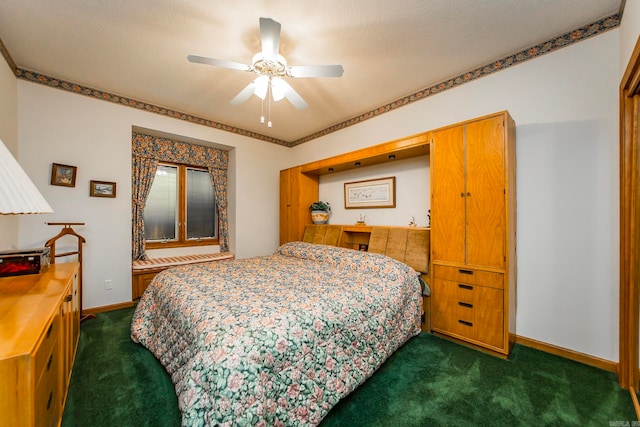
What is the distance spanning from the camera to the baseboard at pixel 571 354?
1916 mm

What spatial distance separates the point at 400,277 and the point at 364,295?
22.8 inches

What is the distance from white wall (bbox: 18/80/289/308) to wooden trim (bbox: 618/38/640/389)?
4488mm

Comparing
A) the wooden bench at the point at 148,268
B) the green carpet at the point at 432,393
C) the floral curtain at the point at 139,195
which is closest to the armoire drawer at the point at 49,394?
the green carpet at the point at 432,393

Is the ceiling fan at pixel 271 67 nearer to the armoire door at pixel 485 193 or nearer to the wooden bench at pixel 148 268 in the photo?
the armoire door at pixel 485 193

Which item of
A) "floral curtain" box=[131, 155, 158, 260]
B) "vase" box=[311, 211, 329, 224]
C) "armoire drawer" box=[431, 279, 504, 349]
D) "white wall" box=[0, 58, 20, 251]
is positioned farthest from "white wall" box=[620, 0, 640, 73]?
"floral curtain" box=[131, 155, 158, 260]

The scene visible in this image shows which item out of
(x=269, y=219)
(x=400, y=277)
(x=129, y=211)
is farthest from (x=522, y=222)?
(x=129, y=211)

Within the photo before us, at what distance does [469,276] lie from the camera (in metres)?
2.31

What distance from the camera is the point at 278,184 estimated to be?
480 cm

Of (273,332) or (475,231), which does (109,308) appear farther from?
(475,231)

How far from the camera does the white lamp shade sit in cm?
87

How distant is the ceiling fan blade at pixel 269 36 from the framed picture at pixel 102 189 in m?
2.61

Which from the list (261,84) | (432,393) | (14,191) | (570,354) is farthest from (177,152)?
(570,354)

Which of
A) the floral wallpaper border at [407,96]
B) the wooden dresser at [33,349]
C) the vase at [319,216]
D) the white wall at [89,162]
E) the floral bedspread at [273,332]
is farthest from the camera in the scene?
the vase at [319,216]

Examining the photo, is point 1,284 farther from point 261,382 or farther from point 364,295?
point 364,295
